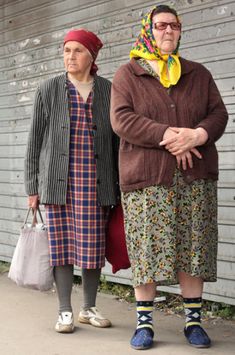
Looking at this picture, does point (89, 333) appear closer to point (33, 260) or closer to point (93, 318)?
point (93, 318)

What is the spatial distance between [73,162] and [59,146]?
0.46ft

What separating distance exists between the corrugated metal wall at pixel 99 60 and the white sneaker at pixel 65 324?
1.15 m

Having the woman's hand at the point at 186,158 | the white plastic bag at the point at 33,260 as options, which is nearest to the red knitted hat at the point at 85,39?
the woman's hand at the point at 186,158

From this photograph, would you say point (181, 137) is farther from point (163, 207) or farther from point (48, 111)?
point (48, 111)

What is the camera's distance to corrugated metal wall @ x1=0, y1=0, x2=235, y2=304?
5148mm

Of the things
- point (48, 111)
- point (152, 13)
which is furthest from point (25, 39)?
point (152, 13)

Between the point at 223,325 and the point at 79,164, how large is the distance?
155 centimetres

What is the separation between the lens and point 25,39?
7.34 metres

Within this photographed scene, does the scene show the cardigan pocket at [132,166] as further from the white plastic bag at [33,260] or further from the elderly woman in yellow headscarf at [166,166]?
the white plastic bag at [33,260]

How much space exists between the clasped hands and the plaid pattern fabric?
0.77 meters

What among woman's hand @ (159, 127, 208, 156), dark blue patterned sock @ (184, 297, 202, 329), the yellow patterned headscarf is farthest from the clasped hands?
dark blue patterned sock @ (184, 297, 202, 329)

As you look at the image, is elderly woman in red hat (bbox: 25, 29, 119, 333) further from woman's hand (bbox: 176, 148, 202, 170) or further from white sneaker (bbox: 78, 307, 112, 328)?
woman's hand (bbox: 176, 148, 202, 170)

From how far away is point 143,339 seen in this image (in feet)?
14.2

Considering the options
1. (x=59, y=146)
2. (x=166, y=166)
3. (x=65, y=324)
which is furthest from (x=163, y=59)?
(x=65, y=324)
